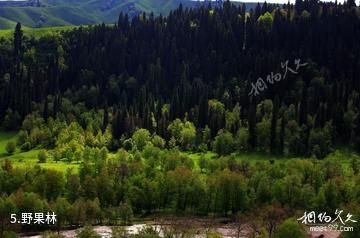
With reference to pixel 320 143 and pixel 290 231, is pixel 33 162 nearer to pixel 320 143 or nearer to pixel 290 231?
pixel 320 143

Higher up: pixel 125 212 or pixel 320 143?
pixel 320 143

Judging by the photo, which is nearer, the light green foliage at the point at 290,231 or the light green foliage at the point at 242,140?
the light green foliage at the point at 290,231

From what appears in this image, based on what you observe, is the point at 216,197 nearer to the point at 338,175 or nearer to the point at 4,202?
the point at 338,175

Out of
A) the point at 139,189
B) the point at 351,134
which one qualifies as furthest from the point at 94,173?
A: the point at 351,134

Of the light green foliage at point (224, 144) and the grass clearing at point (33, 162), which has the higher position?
the light green foliage at point (224, 144)

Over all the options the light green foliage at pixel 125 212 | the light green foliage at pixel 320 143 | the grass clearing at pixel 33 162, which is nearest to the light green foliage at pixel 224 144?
the light green foliage at pixel 320 143

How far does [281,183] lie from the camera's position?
132500mm

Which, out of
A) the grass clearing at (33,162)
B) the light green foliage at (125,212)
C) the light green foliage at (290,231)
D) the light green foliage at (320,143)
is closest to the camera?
the light green foliage at (290,231)

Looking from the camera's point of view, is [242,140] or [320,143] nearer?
[320,143]

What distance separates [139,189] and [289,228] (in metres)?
51.4

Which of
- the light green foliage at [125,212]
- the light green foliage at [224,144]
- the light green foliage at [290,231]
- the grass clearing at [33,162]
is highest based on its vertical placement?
the light green foliage at [224,144]

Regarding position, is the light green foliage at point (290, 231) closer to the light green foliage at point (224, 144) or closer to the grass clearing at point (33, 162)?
the grass clearing at point (33, 162)

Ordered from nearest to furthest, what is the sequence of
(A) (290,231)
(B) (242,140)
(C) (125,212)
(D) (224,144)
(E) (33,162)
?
(A) (290,231), (C) (125,212), (E) (33,162), (D) (224,144), (B) (242,140)

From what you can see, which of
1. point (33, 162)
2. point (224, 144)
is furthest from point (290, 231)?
point (33, 162)
